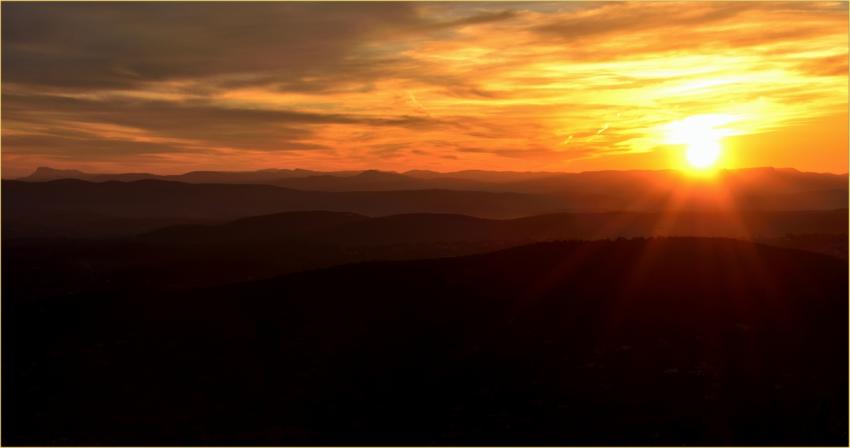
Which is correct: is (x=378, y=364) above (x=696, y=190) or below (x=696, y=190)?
below

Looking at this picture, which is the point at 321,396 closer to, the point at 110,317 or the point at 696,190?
the point at 110,317

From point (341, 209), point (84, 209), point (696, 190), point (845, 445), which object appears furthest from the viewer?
point (696, 190)

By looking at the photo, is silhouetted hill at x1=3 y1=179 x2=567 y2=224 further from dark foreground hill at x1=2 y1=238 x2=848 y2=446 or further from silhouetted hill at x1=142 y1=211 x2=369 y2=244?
dark foreground hill at x1=2 y1=238 x2=848 y2=446

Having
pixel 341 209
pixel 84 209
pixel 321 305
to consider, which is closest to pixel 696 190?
pixel 341 209

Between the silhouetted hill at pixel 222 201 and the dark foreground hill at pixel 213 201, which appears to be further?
the silhouetted hill at pixel 222 201

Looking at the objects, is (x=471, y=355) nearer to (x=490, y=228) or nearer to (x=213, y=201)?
(x=490, y=228)

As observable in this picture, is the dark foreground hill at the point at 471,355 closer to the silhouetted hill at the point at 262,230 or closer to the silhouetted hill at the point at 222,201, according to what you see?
the silhouetted hill at the point at 262,230

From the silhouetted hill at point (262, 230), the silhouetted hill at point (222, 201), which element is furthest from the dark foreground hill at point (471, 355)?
the silhouetted hill at point (222, 201)

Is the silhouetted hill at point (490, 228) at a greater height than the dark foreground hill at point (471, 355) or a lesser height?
greater
